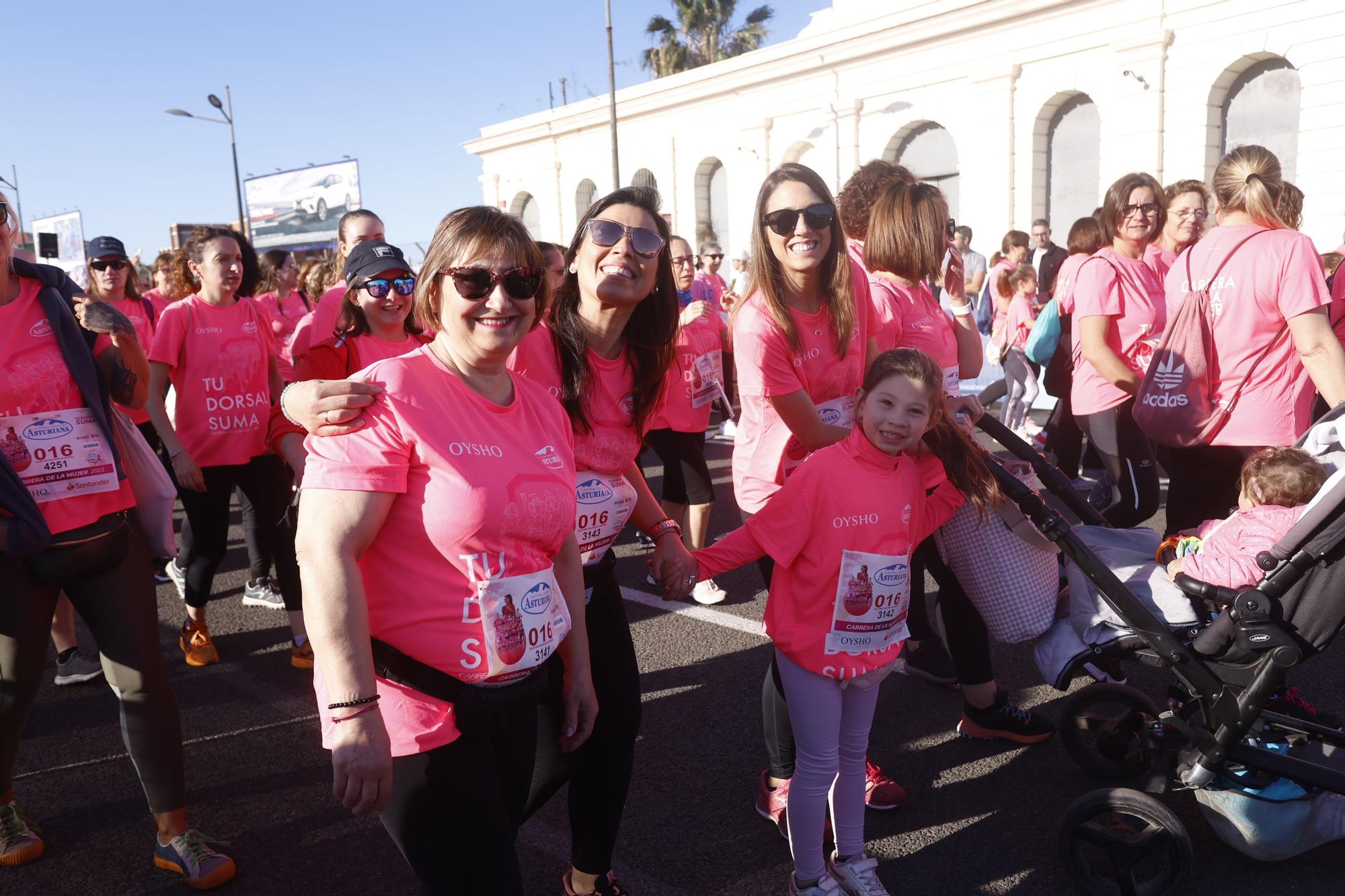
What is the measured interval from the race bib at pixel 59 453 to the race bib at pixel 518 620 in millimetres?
1642

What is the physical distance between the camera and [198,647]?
15.6ft

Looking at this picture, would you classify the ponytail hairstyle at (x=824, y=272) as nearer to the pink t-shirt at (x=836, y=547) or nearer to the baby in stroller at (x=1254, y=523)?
the pink t-shirt at (x=836, y=547)

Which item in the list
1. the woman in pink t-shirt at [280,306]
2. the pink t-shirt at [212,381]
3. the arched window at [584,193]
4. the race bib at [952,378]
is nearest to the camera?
the race bib at [952,378]

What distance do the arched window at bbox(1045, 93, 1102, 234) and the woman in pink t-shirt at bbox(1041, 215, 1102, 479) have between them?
1414cm

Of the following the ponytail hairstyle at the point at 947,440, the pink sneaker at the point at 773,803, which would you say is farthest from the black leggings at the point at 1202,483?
the pink sneaker at the point at 773,803

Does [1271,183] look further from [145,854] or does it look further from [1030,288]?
[1030,288]

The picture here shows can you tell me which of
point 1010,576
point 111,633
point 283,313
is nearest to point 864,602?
point 1010,576

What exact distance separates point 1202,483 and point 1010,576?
3.94ft

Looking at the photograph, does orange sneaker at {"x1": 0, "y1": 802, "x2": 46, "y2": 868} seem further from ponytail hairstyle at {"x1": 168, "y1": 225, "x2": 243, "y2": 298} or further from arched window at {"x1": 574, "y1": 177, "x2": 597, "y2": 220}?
arched window at {"x1": 574, "y1": 177, "x2": 597, "y2": 220}

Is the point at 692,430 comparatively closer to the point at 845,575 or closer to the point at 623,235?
the point at 845,575

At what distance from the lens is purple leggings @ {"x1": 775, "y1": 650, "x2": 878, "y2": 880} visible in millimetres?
2604

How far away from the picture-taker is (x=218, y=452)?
179 inches

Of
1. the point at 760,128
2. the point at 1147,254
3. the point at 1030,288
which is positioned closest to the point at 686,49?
the point at 760,128

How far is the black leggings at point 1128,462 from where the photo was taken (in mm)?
4613
